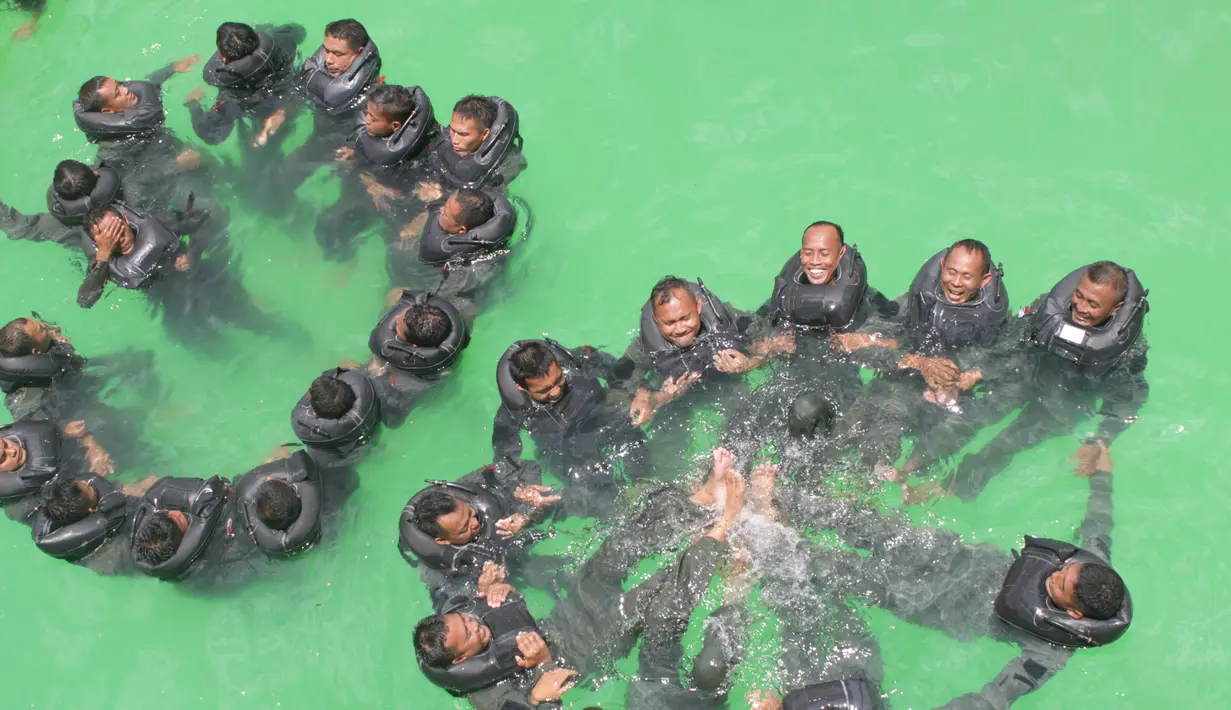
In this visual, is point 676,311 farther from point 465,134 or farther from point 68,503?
point 68,503

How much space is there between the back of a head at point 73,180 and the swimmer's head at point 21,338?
4.45ft

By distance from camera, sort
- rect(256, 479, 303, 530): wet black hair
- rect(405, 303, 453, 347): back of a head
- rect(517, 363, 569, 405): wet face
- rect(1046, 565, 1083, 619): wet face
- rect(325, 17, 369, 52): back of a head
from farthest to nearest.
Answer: rect(325, 17, 369, 52): back of a head, rect(405, 303, 453, 347): back of a head, rect(256, 479, 303, 530): wet black hair, rect(517, 363, 569, 405): wet face, rect(1046, 565, 1083, 619): wet face

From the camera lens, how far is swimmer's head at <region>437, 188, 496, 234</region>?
8070mm

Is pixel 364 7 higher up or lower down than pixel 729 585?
higher up

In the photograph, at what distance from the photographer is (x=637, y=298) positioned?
8852 millimetres

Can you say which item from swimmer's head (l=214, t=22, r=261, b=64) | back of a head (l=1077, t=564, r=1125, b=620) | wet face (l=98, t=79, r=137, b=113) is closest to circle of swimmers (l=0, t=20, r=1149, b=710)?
back of a head (l=1077, t=564, r=1125, b=620)

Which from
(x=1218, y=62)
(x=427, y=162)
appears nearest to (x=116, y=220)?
(x=427, y=162)

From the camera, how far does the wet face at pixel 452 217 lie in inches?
318

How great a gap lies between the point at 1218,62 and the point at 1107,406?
418 cm

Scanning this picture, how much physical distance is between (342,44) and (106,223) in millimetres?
2824

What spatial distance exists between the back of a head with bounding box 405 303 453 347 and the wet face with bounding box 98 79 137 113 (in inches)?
170

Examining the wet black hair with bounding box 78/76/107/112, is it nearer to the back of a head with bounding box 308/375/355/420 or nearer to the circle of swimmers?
the circle of swimmers

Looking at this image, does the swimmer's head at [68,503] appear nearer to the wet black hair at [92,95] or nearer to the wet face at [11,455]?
the wet face at [11,455]

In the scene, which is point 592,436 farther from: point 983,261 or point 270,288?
point 270,288
